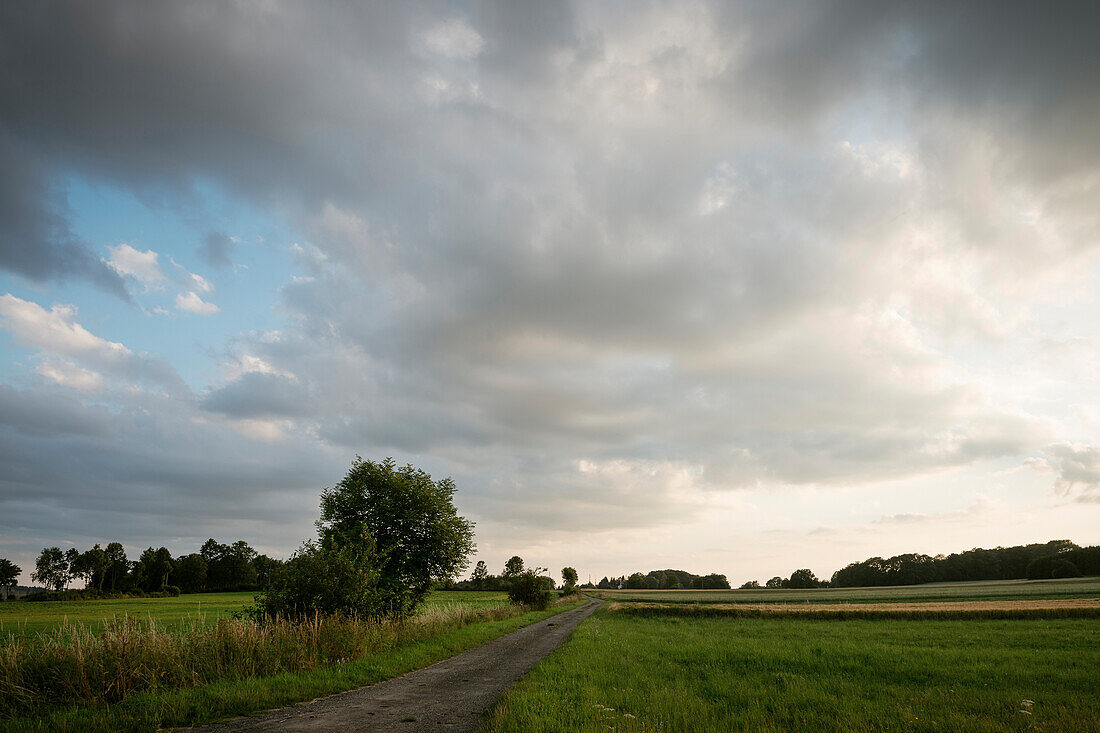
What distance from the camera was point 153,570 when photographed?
116m

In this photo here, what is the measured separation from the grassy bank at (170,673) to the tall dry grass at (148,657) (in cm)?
2

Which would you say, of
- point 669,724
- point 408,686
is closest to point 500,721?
point 669,724

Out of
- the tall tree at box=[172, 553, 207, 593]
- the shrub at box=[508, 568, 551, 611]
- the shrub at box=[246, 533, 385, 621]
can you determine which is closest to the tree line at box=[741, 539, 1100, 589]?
the shrub at box=[508, 568, 551, 611]

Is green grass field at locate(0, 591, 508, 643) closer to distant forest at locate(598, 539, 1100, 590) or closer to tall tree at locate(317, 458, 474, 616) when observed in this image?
tall tree at locate(317, 458, 474, 616)

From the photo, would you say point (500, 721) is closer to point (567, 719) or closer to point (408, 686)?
point (567, 719)

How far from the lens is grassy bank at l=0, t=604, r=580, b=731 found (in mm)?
9383

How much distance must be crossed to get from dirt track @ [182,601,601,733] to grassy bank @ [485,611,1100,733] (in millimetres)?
895

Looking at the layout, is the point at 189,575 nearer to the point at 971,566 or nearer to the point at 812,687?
the point at 812,687

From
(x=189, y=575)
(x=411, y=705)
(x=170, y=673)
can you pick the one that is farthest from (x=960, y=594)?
(x=189, y=575)

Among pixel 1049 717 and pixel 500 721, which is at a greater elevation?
pixel 500 721

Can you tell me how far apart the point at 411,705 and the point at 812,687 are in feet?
34.2

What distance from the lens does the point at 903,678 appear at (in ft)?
48.7

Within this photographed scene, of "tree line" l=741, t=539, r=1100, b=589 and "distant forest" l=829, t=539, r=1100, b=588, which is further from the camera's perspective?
"distant forest" l=829, t=539, r=1100, b=588

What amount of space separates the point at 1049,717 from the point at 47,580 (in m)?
184
